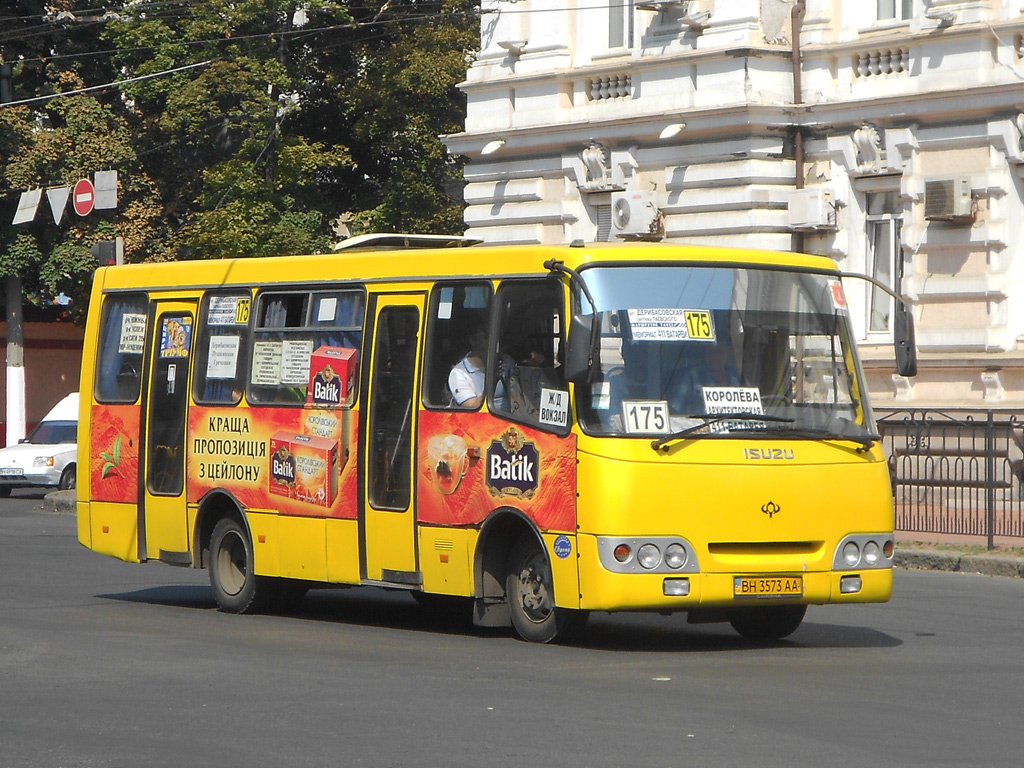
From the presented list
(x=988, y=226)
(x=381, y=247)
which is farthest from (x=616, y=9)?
(x=381, y=247)

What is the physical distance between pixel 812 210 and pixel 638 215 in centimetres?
272

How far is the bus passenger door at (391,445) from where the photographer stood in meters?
12.8

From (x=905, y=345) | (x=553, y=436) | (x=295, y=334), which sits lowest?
(x=553, y=436)

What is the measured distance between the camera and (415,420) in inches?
503

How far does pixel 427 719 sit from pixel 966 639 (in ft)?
16.3

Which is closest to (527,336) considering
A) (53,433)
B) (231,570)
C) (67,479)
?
(231,570)

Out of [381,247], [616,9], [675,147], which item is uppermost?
[616,9]

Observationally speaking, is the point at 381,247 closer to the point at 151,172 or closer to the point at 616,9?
the point at 616,9

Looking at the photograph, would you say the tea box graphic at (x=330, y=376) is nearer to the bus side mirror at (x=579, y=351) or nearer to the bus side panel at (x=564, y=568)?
the bus side panel at (x=564, y=568)

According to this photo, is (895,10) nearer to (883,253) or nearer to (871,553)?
(883,253)

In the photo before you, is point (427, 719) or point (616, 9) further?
point (616, 9)

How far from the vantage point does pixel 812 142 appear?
2605 centimetres

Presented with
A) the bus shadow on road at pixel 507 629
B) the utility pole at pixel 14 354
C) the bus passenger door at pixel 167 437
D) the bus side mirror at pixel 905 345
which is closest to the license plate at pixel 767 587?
the bus shadow on road at pixel 507 629

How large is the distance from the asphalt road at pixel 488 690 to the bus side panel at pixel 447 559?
1.20 ft
